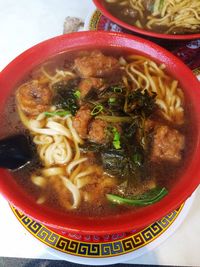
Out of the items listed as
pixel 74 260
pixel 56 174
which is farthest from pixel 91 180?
pixel 74 260

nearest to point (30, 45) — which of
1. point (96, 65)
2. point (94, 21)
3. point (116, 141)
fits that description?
point (94, 21)

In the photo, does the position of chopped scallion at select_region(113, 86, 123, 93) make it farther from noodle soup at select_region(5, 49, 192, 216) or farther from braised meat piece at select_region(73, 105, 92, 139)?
braised meat piece at select_region(73, 105, 92, 139)

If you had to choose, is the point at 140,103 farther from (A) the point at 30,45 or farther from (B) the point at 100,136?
(A) the point at 30,45

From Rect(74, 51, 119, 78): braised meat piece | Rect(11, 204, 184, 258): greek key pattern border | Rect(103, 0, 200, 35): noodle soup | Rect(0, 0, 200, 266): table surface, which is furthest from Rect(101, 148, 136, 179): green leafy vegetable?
Rect(103, 0, 200, 35): noodle soup

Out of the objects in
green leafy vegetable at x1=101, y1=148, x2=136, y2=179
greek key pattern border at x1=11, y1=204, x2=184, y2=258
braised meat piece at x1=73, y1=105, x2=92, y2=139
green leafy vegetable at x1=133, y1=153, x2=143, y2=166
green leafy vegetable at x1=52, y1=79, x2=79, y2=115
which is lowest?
greek key pattern border at x1=11, y1=204, x2=184, y2=258

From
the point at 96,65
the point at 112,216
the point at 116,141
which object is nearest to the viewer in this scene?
the point at 112,216

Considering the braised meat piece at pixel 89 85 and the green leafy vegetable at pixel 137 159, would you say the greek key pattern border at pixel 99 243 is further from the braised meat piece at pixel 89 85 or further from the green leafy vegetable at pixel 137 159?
the braised meat piece at pixel 89 85
